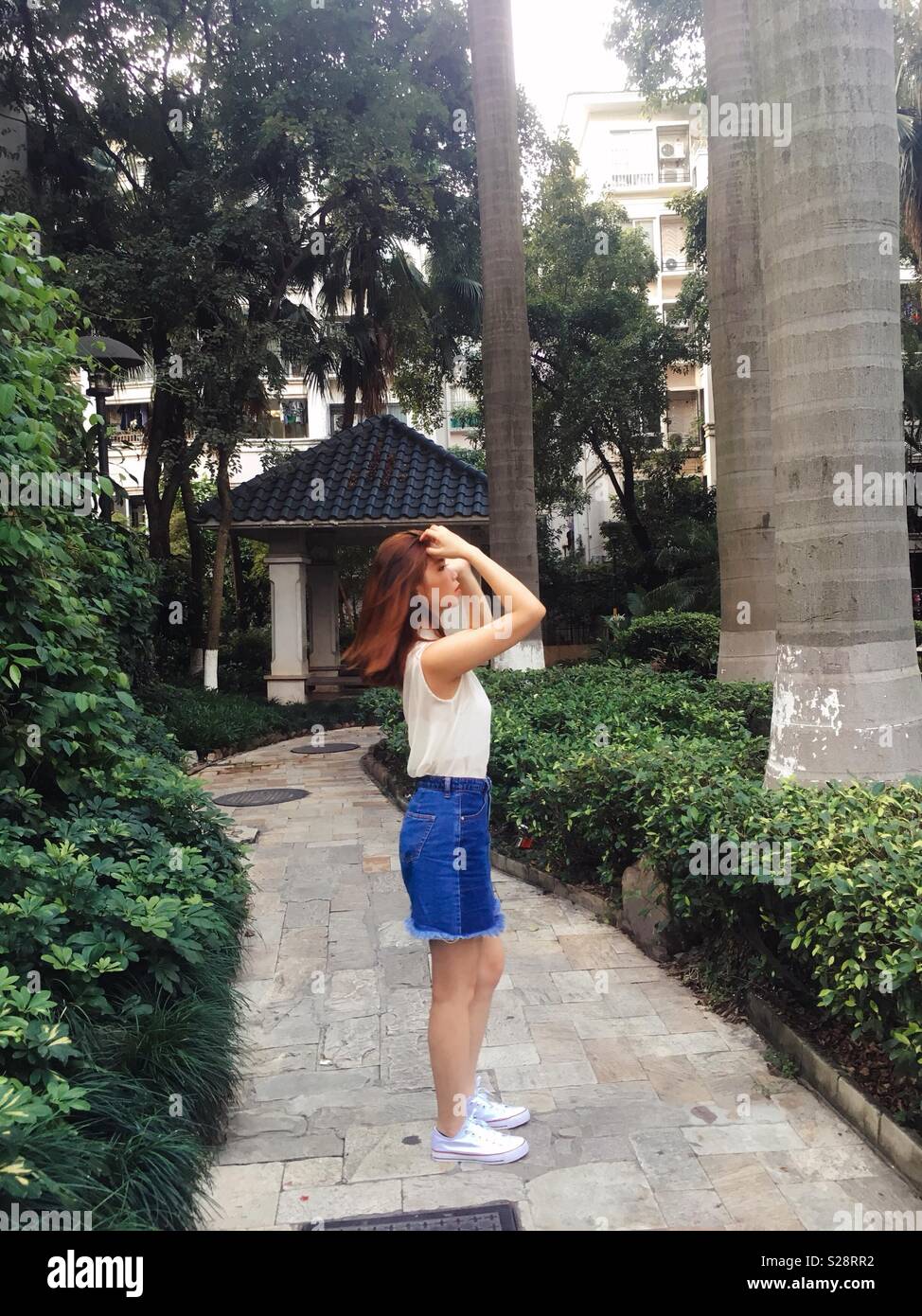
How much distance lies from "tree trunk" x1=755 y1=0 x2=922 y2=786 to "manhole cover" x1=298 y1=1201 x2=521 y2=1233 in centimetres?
245

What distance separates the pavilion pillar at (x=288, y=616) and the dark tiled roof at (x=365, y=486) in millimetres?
661

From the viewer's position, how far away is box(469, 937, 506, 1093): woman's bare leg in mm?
2949

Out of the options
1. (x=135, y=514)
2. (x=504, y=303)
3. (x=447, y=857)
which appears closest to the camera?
(x=447, y=857)

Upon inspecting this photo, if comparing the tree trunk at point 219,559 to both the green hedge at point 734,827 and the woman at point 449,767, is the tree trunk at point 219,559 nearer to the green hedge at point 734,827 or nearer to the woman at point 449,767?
the green hedge at point 734,827

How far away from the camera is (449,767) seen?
9.15 ft

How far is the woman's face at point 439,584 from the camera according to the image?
2850mm

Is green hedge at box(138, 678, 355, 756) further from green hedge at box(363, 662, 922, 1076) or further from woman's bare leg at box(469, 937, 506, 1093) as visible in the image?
woman's bare leg at box(469, 937, 506, 1093)

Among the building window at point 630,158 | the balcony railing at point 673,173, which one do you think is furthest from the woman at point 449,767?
the building window at point 630,158

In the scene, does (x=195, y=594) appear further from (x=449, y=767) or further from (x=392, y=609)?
(x=449, y=767)

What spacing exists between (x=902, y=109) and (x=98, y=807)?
18128 millimetres

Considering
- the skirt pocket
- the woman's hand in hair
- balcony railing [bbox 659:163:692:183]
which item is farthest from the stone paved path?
balcony railing [bbox 659:163:692:183]

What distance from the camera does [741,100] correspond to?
26.0 feet

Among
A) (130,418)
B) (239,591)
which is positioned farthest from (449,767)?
(239,591)

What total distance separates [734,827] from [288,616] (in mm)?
12159
